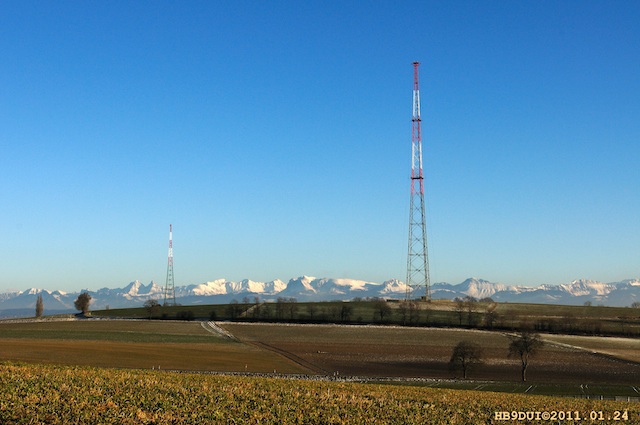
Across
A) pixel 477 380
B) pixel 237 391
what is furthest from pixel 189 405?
pixel 477 380

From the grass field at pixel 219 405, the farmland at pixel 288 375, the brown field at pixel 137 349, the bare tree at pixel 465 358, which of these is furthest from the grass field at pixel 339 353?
the grass field at pixel 219 405

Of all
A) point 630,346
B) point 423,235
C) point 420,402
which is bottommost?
point 630,346

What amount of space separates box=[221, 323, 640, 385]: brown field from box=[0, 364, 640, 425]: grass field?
61600 millimetres

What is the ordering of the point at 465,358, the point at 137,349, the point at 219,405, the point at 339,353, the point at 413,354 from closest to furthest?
the point at 219,405 < the point at 465,358 < the point at 137,349 < the point at 339,353 < the point at 413,354

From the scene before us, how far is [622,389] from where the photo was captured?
266 feet

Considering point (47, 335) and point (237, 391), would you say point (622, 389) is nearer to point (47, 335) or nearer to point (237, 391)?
point (237, 391)

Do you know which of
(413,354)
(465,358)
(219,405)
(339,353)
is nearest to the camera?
(219,405)

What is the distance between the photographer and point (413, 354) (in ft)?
392

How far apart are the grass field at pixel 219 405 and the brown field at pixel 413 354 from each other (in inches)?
2425

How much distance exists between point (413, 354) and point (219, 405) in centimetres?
9492

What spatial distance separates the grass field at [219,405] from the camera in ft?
88.6

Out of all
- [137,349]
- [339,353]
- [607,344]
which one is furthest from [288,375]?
[607,344]

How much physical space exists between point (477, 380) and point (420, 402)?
62.2m

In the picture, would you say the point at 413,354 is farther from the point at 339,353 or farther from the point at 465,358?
the point at 465,358
